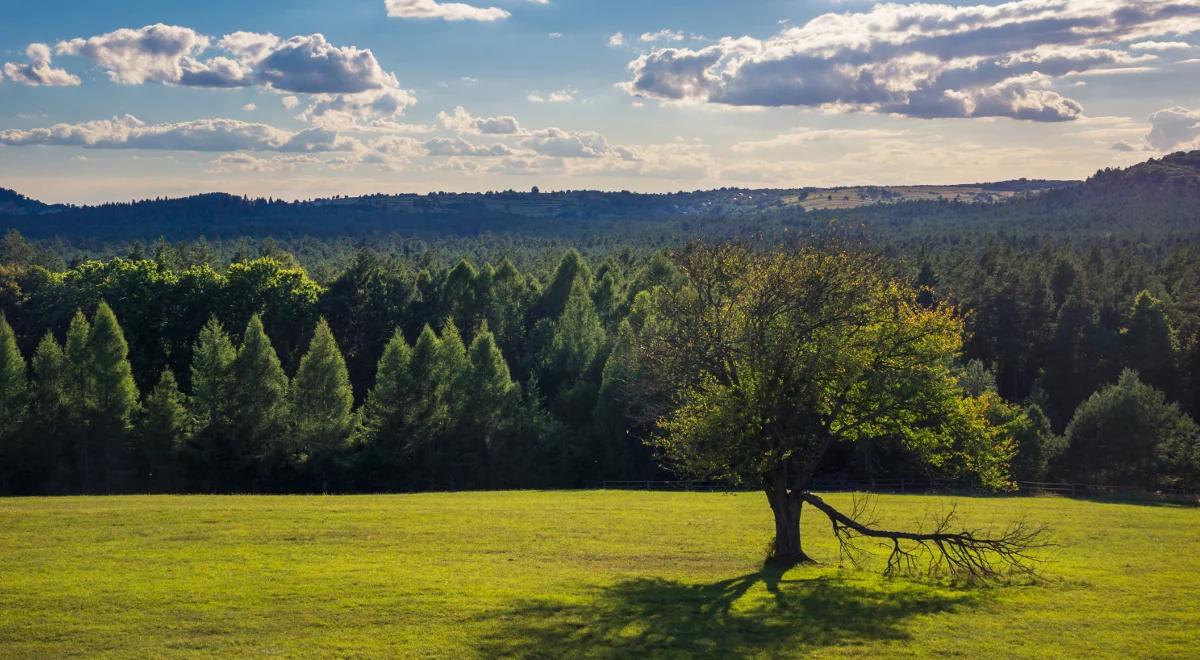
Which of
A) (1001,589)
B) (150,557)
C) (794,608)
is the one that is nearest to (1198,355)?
(1001,589)

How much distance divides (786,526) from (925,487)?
39593 mm

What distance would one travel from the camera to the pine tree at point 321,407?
65625mm

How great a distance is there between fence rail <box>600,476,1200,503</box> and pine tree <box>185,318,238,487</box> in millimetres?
25851

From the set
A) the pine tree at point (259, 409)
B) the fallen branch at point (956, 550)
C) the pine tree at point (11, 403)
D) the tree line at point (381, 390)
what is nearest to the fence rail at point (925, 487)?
the tree line at point (381, 390)

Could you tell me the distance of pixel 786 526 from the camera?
33.5 meters

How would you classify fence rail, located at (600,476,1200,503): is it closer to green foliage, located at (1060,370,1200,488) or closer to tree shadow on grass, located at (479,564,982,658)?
green foliage, located at (1060,370,1200,488)

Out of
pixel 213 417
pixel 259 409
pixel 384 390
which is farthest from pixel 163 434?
pixel 384 390

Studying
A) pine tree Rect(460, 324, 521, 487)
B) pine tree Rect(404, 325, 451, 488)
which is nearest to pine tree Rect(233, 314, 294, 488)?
pine tree Rect(404, 325, 451, 488)

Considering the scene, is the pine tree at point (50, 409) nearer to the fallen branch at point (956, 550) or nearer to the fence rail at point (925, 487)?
the fence rail at point (925, 487)

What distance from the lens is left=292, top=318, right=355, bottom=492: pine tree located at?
6562 centimetres

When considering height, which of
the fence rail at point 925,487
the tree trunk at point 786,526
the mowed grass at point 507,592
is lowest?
the fence rail at point 925,487

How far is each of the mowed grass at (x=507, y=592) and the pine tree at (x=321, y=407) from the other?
2164 cm

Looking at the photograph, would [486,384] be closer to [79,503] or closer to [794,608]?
[79,503]

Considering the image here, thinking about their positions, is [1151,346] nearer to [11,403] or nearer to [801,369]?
[801,369]
